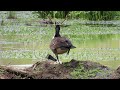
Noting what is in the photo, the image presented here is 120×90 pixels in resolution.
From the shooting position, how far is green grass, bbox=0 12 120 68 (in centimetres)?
463

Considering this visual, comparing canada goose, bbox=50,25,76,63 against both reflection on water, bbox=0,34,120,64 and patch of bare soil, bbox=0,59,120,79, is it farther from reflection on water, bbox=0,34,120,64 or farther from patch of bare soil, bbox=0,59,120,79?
reflection on water, bbox=0,34,120,64

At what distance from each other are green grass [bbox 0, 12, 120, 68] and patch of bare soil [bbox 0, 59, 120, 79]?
92cm

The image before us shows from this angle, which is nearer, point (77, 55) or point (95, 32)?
point (77, 55)

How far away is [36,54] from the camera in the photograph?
186 inches

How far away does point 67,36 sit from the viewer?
5863mm

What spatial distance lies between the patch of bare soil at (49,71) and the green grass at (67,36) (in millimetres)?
922

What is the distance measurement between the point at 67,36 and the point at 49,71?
113 inches

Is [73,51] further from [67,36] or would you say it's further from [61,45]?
[61,45]

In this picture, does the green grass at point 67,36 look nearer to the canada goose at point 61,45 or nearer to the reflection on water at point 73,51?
the reflection on water at point 73,51

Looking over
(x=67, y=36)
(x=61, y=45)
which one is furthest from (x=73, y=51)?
(x=61, y=45)

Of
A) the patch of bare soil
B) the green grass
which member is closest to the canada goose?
the patch of bare soil
